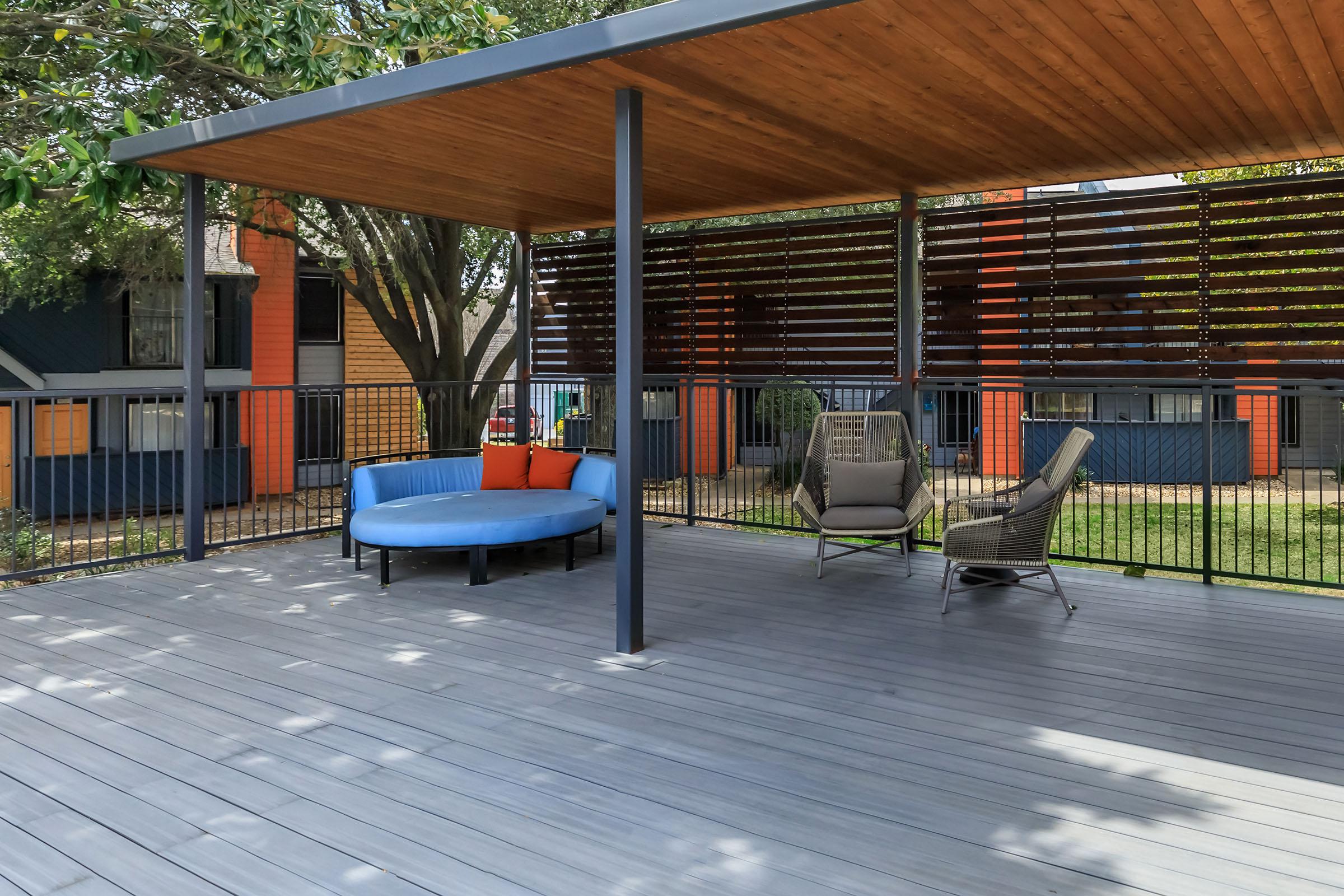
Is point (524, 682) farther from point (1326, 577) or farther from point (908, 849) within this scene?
point (1326, 577)

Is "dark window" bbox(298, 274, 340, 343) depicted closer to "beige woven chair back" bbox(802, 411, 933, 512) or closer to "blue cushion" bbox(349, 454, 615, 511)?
"blue cushion" bbox(349, 454, 615, 511)

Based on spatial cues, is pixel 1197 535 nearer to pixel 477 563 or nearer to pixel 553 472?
pixel 553 472

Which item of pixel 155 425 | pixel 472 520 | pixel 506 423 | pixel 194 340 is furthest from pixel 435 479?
pixel 155 425

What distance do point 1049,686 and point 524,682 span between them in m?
2.19

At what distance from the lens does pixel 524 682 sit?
13.5 feet

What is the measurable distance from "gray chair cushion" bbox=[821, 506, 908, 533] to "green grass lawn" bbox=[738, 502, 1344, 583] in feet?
3.41

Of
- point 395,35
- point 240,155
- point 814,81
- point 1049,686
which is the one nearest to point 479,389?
Answer: point 395,35

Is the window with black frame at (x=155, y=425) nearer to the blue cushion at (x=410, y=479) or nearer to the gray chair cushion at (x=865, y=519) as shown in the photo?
the blue cushion at (x=410, y=479)

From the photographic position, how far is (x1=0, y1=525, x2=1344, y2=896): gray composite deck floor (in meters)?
2.56

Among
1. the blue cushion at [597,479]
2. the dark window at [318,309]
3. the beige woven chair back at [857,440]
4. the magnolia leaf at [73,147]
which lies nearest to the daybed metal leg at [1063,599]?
the beige woven chair back at [857,440]

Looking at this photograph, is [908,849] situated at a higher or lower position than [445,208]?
lower

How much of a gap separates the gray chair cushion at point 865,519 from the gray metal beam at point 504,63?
3.23 m

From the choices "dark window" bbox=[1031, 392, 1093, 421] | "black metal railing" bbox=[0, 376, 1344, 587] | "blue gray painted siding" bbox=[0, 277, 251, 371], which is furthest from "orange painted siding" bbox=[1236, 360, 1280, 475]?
"blue gray painted siding" bbox=[0, 277, 251, 371]

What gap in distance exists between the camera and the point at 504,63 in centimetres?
421
